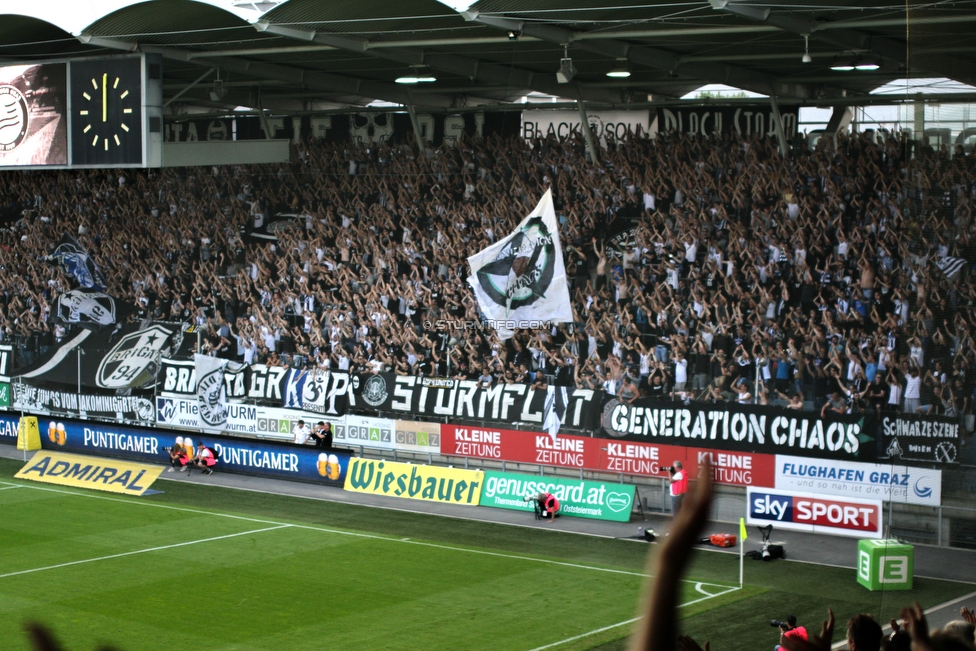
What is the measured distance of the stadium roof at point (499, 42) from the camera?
22062 mm

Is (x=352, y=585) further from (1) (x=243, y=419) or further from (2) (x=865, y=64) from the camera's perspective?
(2) (x=865, y=64)

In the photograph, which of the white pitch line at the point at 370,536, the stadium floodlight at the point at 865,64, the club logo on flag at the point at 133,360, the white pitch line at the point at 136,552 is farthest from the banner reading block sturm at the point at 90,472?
the stadium floodlight at the point at 865,64

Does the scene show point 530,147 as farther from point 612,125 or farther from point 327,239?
point 327,239

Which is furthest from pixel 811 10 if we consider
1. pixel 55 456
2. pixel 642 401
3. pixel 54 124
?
pixel 55 456

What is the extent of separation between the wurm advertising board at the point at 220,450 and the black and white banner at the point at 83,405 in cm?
142

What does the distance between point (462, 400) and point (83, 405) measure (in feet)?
42.3

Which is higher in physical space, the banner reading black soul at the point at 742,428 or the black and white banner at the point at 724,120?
the black and white banner at the point at 724,120

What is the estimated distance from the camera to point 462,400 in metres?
26.8

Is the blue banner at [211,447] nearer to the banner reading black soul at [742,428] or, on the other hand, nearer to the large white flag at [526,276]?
the large white flag at [526,276]

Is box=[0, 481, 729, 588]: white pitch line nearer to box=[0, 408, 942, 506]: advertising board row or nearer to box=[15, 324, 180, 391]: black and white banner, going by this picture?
box=[0, 408, 942, 506]: advertising board row

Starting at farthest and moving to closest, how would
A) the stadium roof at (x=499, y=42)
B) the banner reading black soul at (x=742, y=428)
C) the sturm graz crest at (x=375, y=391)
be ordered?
the sturm graz crest at (x=375, y=391) < the stadium roof at (x=499, y=42) < the banner reading black soul at (x=742, y=428)

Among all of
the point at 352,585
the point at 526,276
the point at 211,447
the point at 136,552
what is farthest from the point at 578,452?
the point at 211,447

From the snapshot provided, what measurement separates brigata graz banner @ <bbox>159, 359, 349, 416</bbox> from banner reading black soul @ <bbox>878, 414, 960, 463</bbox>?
19.1m

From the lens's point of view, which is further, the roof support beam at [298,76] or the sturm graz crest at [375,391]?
the sturm graz crest at [375,391]
